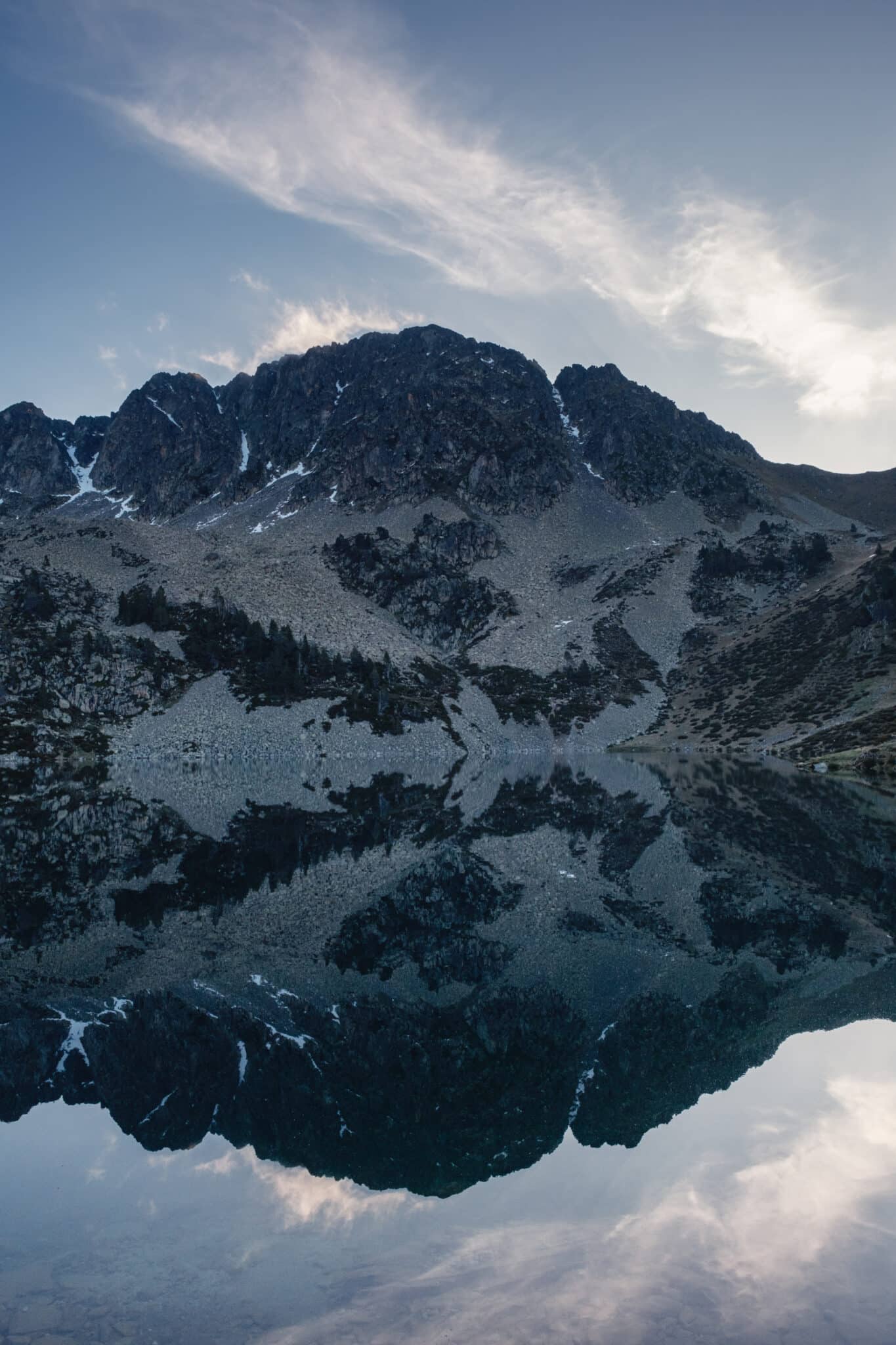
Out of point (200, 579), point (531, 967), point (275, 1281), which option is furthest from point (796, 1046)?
point (200, 579)

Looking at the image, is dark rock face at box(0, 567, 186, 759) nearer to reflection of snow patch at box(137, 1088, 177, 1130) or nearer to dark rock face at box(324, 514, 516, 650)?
dark rock face at box(324, 514, 516, 650)

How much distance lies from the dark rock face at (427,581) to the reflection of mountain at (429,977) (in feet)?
359

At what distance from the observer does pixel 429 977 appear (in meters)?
21.9

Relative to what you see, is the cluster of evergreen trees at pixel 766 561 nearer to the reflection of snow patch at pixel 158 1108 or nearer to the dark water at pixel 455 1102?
the dark water at pixel 455 1102

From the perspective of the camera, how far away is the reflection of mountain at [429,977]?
13.8 meters

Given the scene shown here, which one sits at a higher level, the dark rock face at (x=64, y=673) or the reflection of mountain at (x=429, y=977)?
the dark rock face at (x=64, y=673)

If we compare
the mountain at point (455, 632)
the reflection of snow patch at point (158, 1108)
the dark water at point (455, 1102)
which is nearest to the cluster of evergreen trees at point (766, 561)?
the mountain at point (455, 632)

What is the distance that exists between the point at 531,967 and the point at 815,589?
14462 centimetres

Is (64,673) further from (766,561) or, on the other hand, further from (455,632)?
(766,561)

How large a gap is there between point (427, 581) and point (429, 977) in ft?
464

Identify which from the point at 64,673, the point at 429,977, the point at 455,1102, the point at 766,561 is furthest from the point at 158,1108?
the point at 766,561

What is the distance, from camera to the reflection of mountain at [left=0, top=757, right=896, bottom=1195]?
13.8m

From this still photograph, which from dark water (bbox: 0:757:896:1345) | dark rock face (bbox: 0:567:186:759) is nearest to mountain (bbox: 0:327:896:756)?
dark rock face (bbox: 0:567:186:759)

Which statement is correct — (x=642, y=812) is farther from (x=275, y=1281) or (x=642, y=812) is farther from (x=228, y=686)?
(x=228, y=686)
